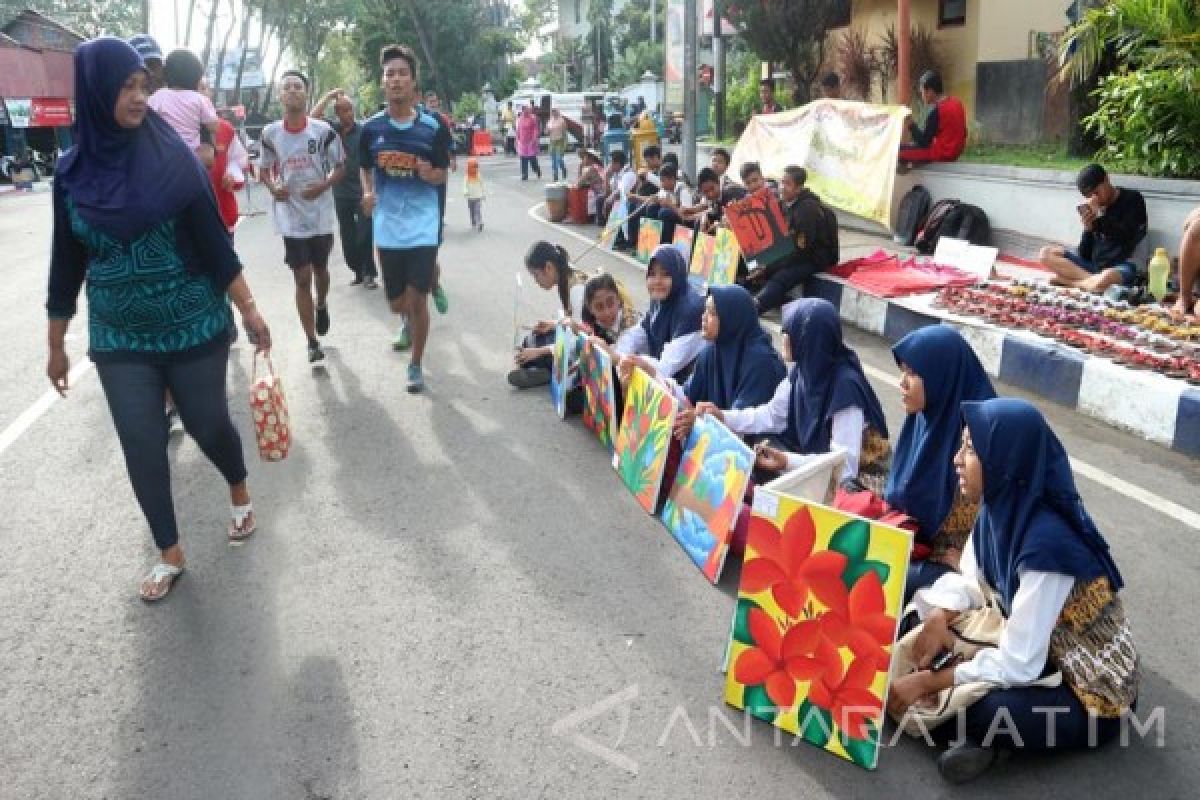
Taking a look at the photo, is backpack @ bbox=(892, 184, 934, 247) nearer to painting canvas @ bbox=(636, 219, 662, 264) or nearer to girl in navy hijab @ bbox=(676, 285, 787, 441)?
painting canvas @ bbox=(636, 219, 662, 264)

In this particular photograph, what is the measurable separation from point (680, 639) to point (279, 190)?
188 inches

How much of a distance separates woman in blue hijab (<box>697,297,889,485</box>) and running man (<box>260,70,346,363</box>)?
154 inches

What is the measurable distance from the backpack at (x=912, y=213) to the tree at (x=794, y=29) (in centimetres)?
663

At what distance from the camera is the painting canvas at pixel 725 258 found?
29.7 feet

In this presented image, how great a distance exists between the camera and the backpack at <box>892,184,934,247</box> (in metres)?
11.2

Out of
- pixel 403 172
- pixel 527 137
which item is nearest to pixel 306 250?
pixel 403 172

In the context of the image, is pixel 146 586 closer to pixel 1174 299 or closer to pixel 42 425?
pixel 42 425

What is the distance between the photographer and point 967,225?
407 inches

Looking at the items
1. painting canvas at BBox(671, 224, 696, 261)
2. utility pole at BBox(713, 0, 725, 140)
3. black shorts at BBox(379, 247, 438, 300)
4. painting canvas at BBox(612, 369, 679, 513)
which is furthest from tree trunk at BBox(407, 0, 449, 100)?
painting canvas at BBox(612, 369, 679, 513)

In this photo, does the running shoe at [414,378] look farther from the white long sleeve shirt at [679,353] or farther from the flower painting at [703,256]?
the flower painting at [703,256]

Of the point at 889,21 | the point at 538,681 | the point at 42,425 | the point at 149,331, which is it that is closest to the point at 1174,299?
the point at 538,681

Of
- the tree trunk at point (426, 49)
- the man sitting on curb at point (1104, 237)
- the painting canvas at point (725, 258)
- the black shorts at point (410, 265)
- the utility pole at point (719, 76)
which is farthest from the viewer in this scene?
the tree trunk at point (426, 49)

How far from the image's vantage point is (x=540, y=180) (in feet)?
81.0

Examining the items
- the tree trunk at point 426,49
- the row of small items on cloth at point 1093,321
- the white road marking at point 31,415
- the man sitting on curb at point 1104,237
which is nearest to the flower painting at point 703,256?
the row of small items on cloth at point 1093,321
